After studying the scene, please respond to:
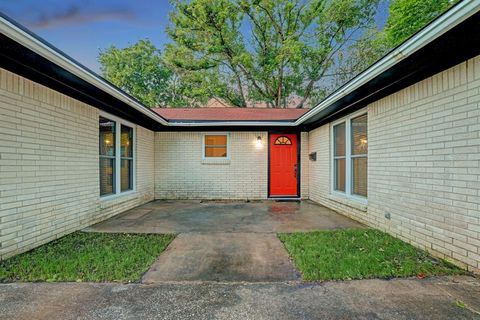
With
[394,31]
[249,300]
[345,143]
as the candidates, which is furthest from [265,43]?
[249,300]

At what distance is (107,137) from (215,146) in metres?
3.44

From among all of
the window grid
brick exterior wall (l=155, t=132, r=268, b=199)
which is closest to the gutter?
brick exterior wall (l=155, t=132, r=268, b=199)

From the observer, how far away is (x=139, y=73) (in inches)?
829

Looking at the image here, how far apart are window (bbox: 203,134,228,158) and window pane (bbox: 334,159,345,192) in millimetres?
3567

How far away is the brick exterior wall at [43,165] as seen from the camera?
3021 mm

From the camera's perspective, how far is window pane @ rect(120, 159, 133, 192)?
5.96 metres

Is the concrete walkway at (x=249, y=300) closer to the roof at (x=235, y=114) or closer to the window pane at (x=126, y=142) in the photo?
the window pane at (x=126, y=142)

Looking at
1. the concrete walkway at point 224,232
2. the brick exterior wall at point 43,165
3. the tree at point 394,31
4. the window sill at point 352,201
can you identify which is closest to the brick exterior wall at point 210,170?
the concrete walkway at point 224,232

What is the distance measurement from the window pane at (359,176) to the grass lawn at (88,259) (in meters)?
3.91

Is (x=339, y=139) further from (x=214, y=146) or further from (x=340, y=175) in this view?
(x=214, y=146)

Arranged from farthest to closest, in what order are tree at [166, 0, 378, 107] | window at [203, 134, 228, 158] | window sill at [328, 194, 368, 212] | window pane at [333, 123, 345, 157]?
tree at [166, 0, 378, 107] < window at [203, 134, 228, 158] < window pane at [333, 123, 345, 157] < window sill at [328, 194, 368, 212]

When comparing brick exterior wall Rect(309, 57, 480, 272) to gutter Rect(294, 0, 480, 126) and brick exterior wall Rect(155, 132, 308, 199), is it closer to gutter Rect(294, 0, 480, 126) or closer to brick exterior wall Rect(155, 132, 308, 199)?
gutter Rect(294, 0, 480, 126)

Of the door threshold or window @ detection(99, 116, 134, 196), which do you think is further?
the door threshold

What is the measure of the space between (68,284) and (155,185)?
18.8ft
